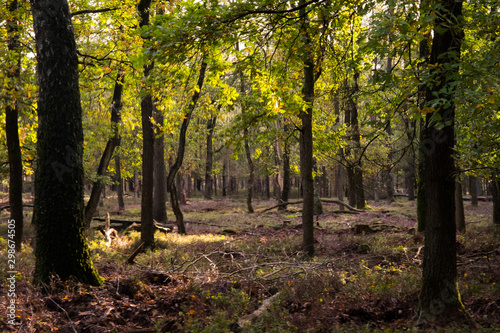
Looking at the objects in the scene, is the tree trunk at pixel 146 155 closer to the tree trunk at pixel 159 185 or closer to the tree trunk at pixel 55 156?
the tree trunk at pixel 55 156

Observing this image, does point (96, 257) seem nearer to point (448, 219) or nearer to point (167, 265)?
point (167, 265)

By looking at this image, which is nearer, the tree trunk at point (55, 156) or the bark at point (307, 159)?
the tree trunk at point (55, 156)

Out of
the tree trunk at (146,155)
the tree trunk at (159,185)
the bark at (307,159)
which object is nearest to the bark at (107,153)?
the tree trunk at (146,155)

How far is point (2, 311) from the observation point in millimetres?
5301

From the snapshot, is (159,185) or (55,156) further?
(159,185)

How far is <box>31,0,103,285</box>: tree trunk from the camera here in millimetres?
6184

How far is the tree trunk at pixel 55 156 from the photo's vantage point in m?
6.18

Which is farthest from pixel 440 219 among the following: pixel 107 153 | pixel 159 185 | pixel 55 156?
pixel 159 185

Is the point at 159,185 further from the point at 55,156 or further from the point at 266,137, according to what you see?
the point at 55,156

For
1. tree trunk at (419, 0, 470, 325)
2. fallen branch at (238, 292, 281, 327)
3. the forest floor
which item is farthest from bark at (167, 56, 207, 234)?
tree trunk at (419, 0, 470, 325)

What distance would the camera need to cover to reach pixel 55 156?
6.17 m

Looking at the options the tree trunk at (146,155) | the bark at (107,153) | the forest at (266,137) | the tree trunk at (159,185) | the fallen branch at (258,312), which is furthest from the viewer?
the tree trunk at (159,185)

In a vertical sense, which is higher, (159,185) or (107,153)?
(107,153)

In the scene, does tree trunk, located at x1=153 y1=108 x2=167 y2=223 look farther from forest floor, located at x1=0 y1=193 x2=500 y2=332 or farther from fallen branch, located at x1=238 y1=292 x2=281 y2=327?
fallen branch, located at x1=238 y1=292 x2=281 y2=327
